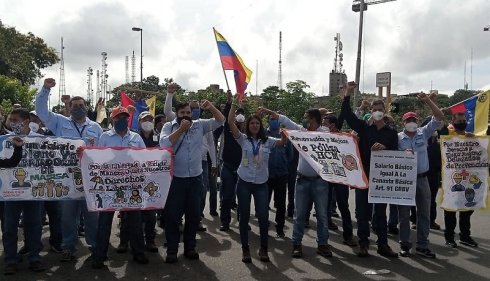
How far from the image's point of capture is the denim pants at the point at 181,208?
6.48 m

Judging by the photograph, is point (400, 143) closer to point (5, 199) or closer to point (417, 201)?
point (417, 201)

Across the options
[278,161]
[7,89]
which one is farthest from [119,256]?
[7,89]

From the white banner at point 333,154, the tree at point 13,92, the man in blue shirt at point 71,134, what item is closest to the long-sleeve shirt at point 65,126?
the man in blue shirt at point 71,134

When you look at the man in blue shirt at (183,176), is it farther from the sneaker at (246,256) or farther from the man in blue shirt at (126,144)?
the sneaker at (246,256)

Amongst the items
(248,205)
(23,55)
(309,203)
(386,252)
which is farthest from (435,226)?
(23,55)

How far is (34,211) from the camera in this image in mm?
6105

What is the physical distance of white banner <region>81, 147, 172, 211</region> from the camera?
618 cm

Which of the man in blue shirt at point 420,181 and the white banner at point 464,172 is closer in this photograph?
the man in blue shirt at point 420,181

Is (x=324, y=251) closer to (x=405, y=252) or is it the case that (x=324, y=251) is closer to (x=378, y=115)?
(x=405, y=252)

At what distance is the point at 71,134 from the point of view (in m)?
6.64

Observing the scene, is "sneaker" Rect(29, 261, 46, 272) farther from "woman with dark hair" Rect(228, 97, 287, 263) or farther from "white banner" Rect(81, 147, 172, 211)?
"woman with dark hair" Rect(228, 97, 287, 263)

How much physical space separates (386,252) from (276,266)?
1658 mm

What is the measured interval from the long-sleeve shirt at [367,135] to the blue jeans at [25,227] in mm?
4288

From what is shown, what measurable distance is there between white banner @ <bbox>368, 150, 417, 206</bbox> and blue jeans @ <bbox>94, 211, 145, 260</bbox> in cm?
320
